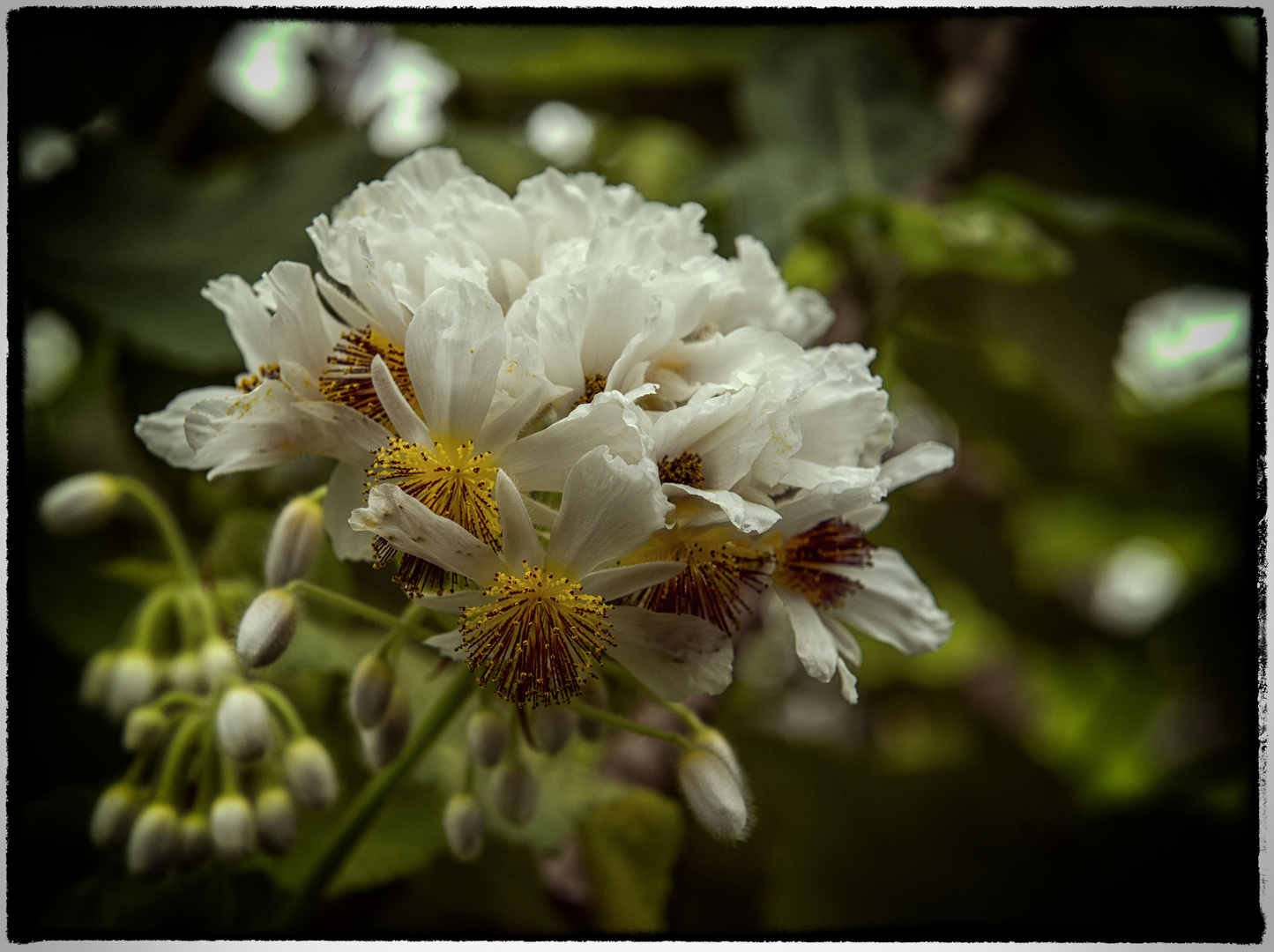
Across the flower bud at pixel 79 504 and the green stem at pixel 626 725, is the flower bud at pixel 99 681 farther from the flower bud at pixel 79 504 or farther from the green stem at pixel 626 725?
the green stem at pixel 626 725

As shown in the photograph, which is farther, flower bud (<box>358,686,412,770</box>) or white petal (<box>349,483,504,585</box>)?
flower bud (<box>358,686,412,770</box>)

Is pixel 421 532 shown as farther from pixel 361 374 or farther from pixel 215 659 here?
pixel 215 659

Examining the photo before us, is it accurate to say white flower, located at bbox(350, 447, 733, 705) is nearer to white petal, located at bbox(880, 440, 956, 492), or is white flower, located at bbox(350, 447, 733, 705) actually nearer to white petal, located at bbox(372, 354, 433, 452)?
white petal, located at bbox(372, 354, 433, 452)

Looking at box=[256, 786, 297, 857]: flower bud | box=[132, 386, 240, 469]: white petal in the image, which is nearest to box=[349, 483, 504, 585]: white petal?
box=[132, 386, 240, 469]: white petal

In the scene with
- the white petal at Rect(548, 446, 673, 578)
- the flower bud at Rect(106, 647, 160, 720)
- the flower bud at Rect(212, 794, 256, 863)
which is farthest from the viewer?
the flower bud at Rect(106, 647, 160, 720)

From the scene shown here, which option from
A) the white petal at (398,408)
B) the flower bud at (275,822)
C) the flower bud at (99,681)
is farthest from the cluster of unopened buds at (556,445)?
the flower bud at (99,681)

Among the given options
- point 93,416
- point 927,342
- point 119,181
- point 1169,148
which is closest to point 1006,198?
point 927,342

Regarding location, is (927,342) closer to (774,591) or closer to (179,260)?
(774,591)

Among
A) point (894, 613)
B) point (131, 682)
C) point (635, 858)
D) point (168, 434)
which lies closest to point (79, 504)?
point (131, 682)
